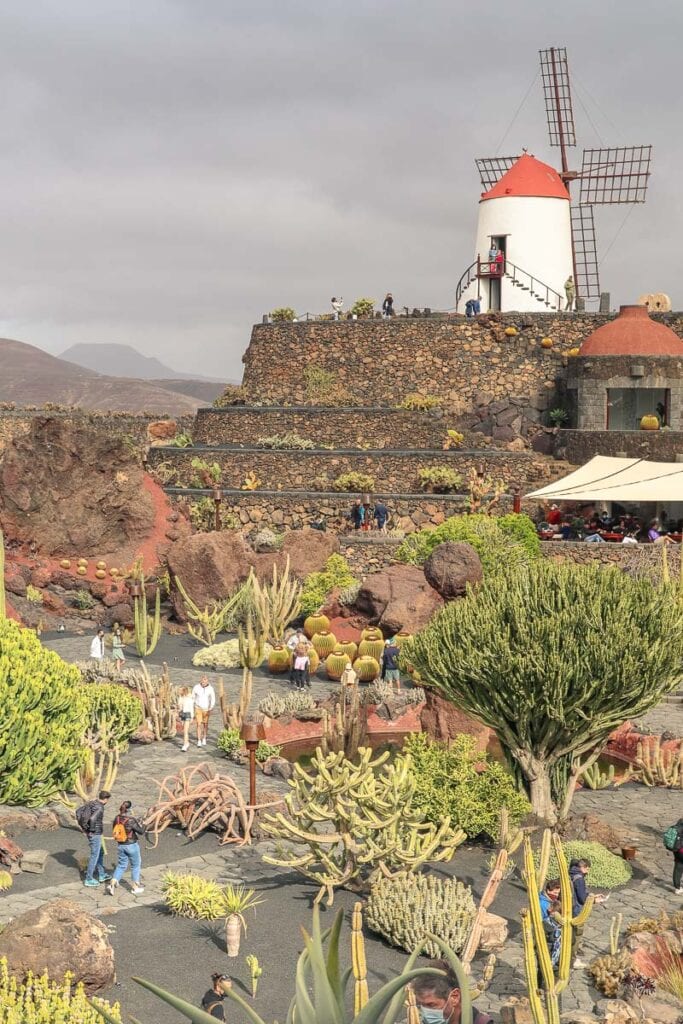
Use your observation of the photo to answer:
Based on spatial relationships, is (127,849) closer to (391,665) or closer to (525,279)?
(391,665)

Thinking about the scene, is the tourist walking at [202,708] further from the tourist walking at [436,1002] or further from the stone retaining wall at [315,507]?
the stone retaining wall at [315,507]

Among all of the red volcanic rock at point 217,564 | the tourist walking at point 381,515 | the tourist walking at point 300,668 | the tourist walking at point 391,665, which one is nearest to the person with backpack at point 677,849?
the tourist walking at point 391,665

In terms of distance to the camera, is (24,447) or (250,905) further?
(24,447)

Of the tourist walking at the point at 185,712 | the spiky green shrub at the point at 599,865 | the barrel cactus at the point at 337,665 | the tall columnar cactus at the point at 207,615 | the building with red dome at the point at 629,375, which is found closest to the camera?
the spiky green shrub at the point at 599,865

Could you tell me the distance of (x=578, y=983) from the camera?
1282 centimetres

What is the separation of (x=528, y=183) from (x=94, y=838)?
3431 centimetres

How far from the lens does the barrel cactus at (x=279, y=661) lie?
26.4 m

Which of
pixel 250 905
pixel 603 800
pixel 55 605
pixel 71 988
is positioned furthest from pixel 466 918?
pixel 55 605

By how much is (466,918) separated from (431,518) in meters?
22.0

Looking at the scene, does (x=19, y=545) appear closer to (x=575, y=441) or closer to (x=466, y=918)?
(x=575, y=441)

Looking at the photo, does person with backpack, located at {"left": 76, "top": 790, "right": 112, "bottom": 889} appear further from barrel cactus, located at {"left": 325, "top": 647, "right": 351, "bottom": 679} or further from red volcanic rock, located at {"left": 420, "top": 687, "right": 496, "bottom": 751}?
barrel cactus, located at {"left": 325, "top": 647, "right": 351, "bottom": 679}

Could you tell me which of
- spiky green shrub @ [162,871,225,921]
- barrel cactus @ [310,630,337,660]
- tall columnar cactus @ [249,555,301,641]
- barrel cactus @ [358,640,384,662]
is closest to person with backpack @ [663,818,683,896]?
spiky green shrub @ [162,871,225,921]

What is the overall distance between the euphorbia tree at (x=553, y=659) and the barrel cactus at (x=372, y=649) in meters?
8.75

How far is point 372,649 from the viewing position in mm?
26422
